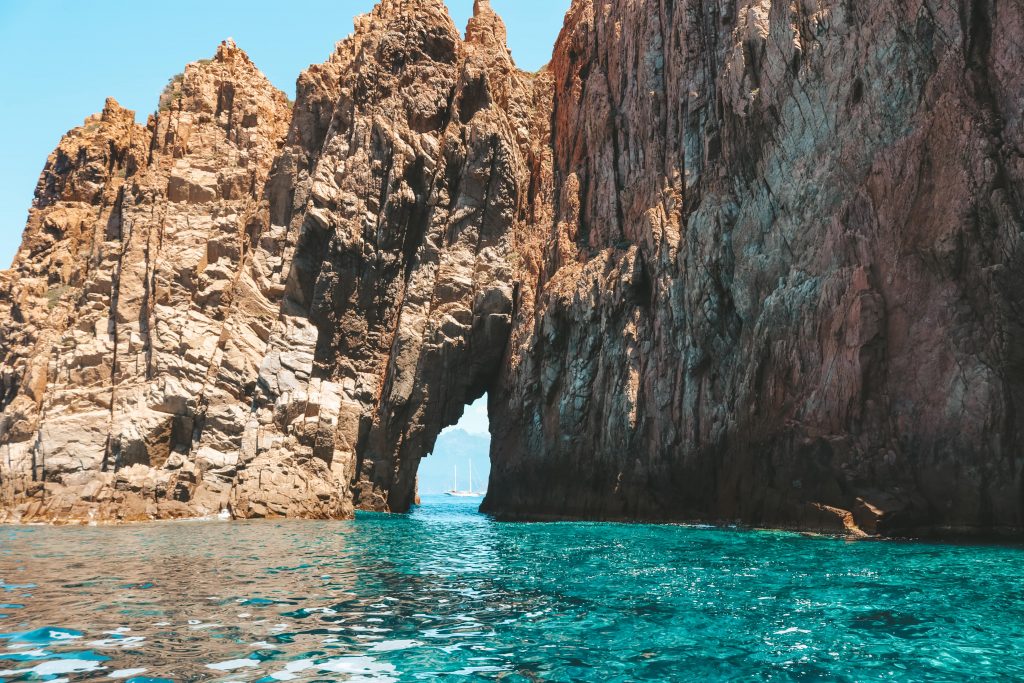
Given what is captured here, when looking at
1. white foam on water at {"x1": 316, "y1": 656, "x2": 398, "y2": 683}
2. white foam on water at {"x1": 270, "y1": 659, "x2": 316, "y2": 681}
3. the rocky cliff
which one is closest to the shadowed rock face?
the rocky cliff

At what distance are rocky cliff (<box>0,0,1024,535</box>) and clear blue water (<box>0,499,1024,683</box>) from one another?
8655mm

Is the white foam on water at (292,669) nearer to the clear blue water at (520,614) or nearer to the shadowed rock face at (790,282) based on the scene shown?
the clear blue water at (520,614)

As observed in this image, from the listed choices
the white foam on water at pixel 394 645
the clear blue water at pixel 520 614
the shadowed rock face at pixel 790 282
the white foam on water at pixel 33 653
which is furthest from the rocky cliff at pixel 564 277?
the white foam on water at pixel 33 653

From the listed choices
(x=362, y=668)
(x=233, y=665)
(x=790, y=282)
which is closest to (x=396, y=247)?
(x=790, y=282)

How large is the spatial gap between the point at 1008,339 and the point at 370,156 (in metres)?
37.0

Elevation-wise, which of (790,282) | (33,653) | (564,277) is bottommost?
(33,653)

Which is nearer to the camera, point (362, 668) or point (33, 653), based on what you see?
point (362, 668)

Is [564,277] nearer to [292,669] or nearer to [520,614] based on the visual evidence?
[520,614]

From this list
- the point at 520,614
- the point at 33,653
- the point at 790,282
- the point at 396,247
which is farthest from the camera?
the point at 396,247

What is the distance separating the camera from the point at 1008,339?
2194 cm

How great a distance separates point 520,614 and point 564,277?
3299 centimetres

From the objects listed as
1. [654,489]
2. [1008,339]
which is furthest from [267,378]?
[1008,339]

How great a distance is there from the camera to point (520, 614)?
1094 centimetres

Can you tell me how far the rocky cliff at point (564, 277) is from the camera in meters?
23.9
